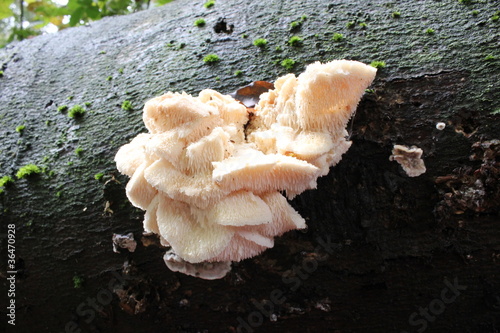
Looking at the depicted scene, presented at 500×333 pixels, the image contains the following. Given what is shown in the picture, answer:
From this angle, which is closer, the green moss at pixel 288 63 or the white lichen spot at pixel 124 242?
the white lichen spot at pixel 124 242

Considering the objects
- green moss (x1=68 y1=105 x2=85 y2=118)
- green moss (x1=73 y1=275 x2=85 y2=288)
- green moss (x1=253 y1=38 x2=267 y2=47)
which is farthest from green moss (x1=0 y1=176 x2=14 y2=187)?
green moss (x1=253 y1=38 x2=267 y2=47)

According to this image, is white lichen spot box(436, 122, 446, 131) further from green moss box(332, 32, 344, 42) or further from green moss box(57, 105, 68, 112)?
green moss box(57, 105, 68, 112)

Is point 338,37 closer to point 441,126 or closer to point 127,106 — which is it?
point 441,126

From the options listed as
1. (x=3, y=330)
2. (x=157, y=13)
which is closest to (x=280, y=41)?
(x=157, y=13)

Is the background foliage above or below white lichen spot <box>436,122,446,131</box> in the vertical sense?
above

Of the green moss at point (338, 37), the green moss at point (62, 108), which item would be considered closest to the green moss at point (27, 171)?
the green moss at point (62, 108)

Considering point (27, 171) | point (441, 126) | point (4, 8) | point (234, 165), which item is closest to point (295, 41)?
point (441, 126)

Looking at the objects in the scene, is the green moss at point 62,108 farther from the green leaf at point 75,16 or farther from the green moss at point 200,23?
the green leaf at point 75,16
